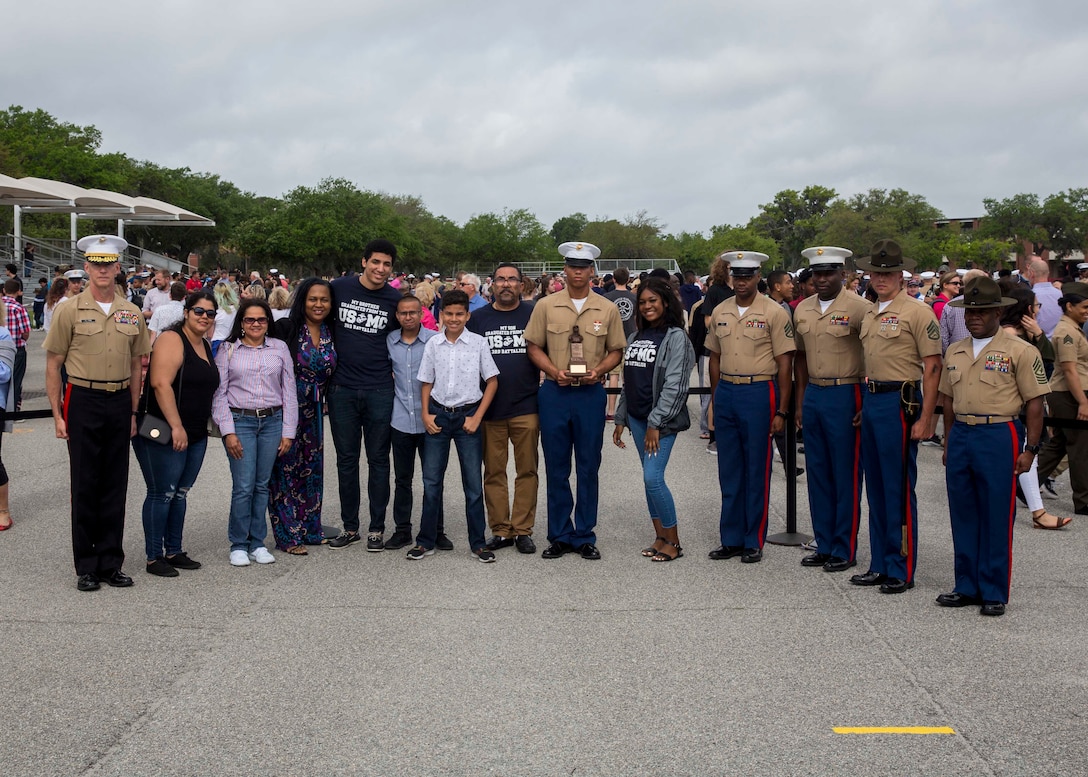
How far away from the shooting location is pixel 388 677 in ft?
16.7

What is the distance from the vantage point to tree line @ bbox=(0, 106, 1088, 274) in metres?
60.2

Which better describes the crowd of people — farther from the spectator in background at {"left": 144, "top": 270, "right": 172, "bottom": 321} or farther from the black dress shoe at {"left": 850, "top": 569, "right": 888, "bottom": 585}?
the spectator in background at {"left": 144, "top": 270, "right": 172, "bottom": 321}

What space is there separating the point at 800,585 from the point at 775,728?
2414 millimetres

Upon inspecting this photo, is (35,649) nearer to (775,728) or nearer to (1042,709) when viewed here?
(775,728)

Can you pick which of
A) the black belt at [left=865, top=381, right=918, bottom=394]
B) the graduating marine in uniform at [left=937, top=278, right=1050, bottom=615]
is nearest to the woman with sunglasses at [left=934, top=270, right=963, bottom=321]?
the black belt at [left=865, top=381, right=918, bottom=394]

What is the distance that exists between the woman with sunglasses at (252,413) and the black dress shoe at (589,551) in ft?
7.27

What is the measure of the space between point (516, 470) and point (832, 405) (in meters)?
2.31

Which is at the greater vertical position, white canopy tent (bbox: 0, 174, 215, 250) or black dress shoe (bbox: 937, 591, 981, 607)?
white canopy tent (bbox: 0, 174, 215, 250)

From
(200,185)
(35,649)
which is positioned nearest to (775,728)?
(35,649)

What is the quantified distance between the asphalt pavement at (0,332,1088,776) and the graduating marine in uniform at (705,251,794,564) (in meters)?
0.34

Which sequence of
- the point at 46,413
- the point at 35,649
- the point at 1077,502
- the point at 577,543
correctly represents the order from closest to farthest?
the point at 35,649 → the point at 577,543 → the point at 46,413 → the point at 1077,502

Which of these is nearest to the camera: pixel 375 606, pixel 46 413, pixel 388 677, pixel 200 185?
pixel 388 677

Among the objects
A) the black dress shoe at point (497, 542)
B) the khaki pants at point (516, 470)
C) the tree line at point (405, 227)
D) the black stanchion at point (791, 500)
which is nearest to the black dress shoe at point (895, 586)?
the black stanchion at point (791, 500)

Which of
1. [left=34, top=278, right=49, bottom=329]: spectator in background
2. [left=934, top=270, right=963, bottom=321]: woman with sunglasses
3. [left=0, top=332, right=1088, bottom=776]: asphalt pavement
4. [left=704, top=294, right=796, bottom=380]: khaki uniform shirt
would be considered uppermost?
[left=34, top=278, right=49, bottom=329]: spectator in background
